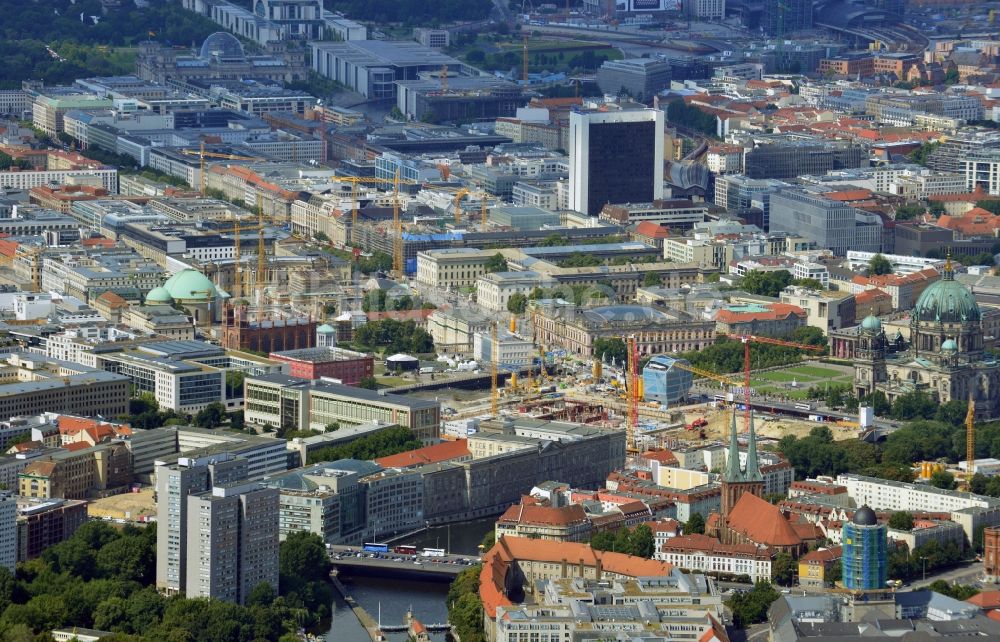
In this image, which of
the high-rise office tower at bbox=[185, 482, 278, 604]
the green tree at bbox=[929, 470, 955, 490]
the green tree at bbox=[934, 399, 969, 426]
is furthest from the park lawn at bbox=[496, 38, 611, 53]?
the high-rise office tower at bbox=[185, 482, 278, 604]

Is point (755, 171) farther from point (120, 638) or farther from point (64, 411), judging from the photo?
point (120, 638)

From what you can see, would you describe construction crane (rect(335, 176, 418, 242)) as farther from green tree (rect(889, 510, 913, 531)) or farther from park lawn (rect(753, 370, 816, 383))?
green tree (rect(889, 510, 913, 531))

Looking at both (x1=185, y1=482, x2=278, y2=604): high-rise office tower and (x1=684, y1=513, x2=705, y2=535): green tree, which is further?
(x1=684, y1=513, x2=705, y2=535): green tree

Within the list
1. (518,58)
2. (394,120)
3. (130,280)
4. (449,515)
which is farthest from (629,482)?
(518,58)

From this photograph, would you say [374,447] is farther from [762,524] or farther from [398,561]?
[762,524]

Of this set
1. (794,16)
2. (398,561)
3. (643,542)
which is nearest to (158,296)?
(398,561)
